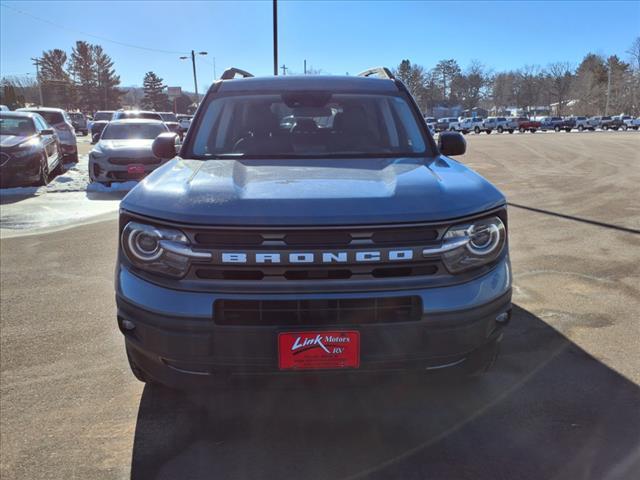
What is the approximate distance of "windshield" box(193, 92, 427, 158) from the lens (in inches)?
140

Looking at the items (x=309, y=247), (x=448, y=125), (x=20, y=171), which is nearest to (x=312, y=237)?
(x=309, y=247)

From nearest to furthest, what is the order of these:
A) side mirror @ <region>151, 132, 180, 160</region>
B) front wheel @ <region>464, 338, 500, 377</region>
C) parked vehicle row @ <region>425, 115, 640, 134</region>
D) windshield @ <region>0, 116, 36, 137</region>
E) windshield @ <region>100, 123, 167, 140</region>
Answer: front wheel @ <region>464, 338, 500, 377</region>, side mirror @ <region>151, 132, 180, 160</region>, windshield @ <region>0, 116, 36, 137</region>, windshield @ <region>100, 123, 167, 140</region>, parked vehicle row @ <region>425, 115, 640, 134</region>

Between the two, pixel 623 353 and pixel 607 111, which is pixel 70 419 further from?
pixel 607 111

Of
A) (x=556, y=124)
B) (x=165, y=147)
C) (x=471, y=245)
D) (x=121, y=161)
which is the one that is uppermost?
(x=165, y=147)

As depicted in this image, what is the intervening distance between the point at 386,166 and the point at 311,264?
100 cm

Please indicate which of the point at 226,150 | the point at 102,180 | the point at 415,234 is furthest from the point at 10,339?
the point at 102,180

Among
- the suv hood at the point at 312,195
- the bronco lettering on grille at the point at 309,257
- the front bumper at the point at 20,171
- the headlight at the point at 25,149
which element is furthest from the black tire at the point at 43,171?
the bronco lettering on grille at the point at 309,257

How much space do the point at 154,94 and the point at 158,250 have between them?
11776 cm

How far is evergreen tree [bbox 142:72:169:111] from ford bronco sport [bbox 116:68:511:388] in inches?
4544

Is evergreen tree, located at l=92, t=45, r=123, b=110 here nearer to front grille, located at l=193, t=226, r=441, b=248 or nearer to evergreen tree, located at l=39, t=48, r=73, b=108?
evergreen tree, located at l=39, t=48, r=73, b=108

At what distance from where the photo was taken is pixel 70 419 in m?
2.96

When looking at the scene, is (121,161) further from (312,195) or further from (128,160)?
(312,195)

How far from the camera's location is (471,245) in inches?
96.0

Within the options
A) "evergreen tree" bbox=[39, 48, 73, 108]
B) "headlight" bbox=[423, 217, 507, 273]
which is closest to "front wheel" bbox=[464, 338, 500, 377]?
"headlight" bbox=[423, 217, 507, 273]
